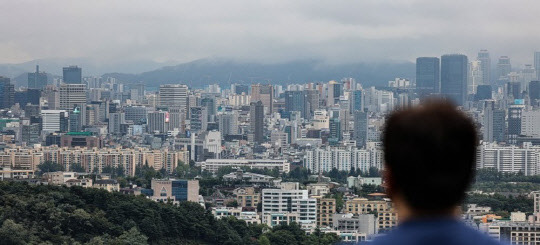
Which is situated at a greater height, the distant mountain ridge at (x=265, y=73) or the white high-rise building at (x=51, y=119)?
the distant mountain ridge at (x=265, y=73)

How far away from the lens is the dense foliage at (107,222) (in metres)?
17.6

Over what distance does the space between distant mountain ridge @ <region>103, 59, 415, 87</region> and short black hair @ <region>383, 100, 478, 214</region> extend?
10834 cm

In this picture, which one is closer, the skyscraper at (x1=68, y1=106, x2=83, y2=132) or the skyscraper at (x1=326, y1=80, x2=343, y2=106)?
the skyscraper at (x1=68, y1=106, x2=83, y2=132)

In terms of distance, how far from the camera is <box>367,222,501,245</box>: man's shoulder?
1112mm

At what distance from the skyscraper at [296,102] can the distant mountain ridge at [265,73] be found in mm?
25933

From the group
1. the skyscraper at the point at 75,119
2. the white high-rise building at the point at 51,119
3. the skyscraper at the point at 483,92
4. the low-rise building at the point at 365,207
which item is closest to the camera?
the low-rise building at the point at 365,207

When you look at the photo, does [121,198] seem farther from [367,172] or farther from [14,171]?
[367,172]

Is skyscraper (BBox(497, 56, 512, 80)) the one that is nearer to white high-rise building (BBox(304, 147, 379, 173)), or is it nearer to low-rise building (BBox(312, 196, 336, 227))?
white high-rise building (BBox(304, 147, 379, 173))

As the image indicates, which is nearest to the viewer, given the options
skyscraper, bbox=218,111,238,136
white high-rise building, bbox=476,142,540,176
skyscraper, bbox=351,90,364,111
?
white high-rise building, bbox=476,142,540,176

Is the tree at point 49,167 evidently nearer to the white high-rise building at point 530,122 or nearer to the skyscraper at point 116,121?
the skyscraper at point 116,121

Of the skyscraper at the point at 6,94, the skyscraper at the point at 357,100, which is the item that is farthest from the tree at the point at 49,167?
the skyscraper at the point at 357,100

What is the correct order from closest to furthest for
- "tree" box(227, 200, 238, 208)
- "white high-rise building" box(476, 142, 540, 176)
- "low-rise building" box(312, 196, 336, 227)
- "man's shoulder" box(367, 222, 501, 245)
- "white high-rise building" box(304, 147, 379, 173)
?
"man's shoulder" box(367, 222, 501, 245), "low-rise building" box(312, 196, 336, 227), "tree" box(227, 200, 238, 208), "white high-rise building" box(476, 142, 540, 176), "white high-rise building" box(304, 147, 379, 173)

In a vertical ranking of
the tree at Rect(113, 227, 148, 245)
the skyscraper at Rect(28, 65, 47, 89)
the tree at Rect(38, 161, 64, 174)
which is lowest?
the tree at Rect(38, 161, 64, 174)

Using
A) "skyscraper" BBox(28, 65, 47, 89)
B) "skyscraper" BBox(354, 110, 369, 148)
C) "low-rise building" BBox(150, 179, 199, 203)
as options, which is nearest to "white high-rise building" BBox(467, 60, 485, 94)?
"skyscraper" BBox(354, 110, 369, 148)
